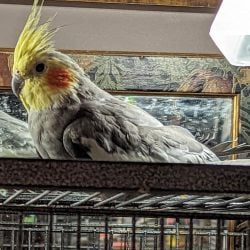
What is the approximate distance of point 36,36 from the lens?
604 mm

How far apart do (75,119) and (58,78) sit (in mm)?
39

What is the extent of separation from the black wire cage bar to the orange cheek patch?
3.8 inches

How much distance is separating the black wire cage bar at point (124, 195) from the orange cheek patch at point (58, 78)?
10 centimetres

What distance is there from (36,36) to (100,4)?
682mm

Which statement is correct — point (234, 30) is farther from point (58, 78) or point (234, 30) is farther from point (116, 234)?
point (116, 234)

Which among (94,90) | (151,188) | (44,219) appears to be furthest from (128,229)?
(151,188)

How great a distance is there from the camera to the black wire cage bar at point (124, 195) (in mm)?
308

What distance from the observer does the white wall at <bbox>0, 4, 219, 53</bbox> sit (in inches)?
49.3

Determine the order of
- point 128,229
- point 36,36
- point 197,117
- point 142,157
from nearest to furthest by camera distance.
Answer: point 142,157 < point 36,36 < point 128,229 < point 197,117

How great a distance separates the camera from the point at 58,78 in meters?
0.61

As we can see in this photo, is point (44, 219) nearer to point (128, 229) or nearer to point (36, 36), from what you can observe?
point (128, 229)

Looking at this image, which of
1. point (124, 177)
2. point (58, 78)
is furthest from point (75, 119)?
point (124, 177)

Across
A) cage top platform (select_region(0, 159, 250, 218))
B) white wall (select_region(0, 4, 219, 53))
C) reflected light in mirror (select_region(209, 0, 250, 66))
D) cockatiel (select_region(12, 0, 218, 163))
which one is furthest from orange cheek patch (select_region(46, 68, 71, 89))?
white wall (select_region(0, 4, 219, 53))

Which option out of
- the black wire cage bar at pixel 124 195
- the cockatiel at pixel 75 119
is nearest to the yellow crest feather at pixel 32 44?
the cockatiel at pixel 75 119
